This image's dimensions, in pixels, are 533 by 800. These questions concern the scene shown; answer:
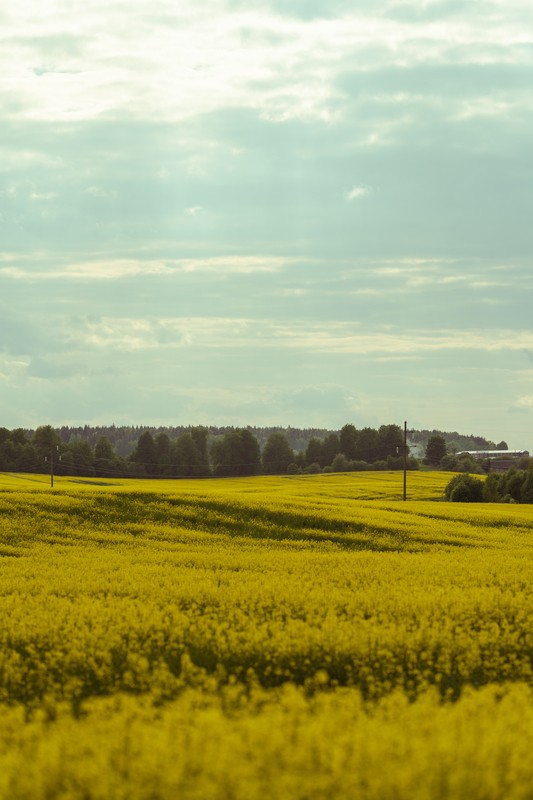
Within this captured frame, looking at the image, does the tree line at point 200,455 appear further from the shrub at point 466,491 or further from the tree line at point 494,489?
the shrub at point 466,491

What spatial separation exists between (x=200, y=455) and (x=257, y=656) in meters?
129

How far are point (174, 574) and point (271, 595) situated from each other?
3.81 meters

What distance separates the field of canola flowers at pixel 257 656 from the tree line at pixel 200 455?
98.2 m

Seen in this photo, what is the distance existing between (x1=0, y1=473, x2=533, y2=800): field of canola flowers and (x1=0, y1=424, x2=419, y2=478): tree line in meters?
98.2

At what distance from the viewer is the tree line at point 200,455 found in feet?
421

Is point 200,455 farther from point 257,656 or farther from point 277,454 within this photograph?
point 257,656

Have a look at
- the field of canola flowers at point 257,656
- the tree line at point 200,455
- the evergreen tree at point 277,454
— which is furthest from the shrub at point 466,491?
the evergreen tree at point 277,454

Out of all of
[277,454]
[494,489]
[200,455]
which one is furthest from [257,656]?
[200,455]

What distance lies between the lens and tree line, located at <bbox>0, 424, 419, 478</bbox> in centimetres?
12838

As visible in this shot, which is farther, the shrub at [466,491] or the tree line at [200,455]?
the tree line at [200,455]

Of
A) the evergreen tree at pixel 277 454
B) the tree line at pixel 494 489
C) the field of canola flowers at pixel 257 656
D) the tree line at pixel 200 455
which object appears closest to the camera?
the field of canola flowers at pixel 257 656

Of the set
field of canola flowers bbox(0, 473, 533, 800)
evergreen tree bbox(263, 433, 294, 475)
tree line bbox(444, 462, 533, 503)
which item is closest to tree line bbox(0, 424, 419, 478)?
evergreen tree bbox(263, 433, 294, 475)

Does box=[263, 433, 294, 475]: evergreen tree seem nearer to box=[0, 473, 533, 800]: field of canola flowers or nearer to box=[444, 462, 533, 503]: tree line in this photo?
box=[444, 462, 533, 503]: tree line

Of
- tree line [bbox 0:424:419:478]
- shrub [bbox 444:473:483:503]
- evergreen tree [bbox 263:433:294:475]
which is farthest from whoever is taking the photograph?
evergreen tree [bbox 263:433:294:475]
